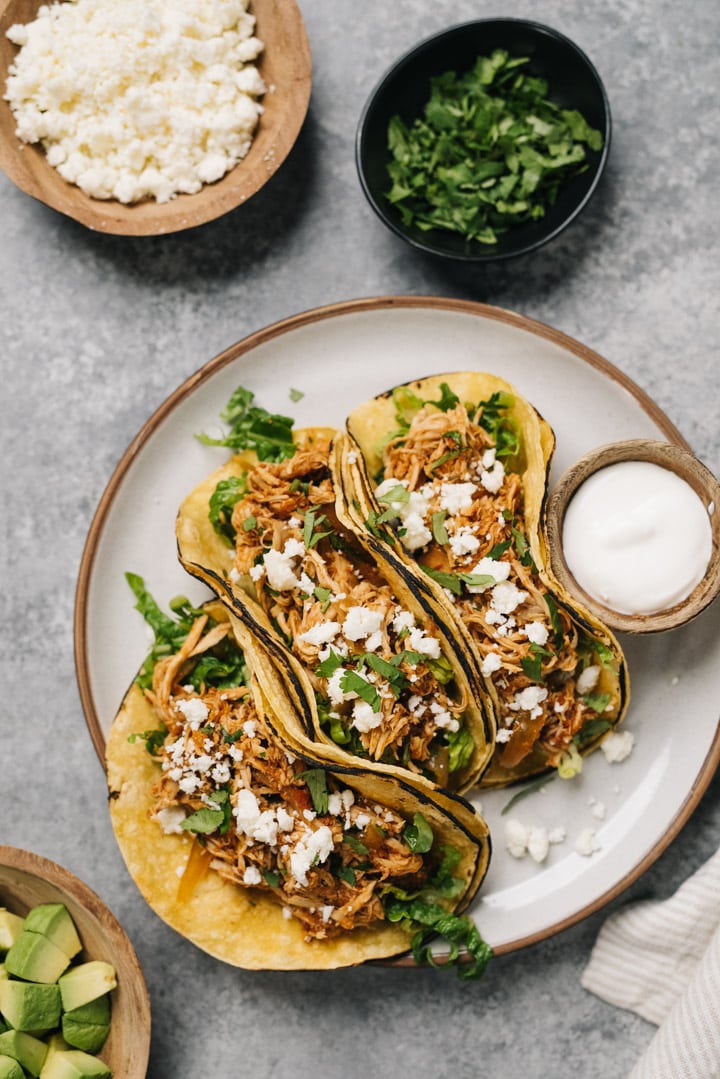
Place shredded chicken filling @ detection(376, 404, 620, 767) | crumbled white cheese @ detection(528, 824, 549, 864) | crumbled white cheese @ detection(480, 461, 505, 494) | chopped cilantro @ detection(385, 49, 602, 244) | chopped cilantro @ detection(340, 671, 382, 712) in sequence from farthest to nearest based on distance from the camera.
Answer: chopped cilantro @ detection(385, 49, 602, 244)
crumbled white cheese @ detection(528, 824, 549, 864)
crumbled white cheese @ detection(480, 461, 505, 494)
shredded chicken filling @ detection(376, 404, 620, 767)
chopped cilantro @ detection(340, 671, 382, 712)

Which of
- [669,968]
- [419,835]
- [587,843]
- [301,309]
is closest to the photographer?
[419,835]

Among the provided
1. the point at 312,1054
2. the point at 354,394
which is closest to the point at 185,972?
the point at 312,1054

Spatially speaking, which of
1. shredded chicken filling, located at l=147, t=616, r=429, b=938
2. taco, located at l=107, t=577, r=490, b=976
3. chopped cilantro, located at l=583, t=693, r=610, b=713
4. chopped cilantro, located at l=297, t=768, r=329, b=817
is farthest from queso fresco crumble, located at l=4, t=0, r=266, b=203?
chopped cilantro, located at l=583, t=693, r=610, b=713

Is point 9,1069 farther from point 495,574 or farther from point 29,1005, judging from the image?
point 495,574

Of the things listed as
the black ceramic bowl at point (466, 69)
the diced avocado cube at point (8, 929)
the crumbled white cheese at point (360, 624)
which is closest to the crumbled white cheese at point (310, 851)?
the crumbled white cheese at point (360, 624)

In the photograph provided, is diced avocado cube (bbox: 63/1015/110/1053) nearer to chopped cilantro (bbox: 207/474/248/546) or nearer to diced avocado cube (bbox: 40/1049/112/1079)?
diced avocado cube (bbox: 40/1049/112/1079)

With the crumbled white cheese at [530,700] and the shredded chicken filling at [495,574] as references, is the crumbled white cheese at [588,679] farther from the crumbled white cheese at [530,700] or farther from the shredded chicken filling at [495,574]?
the crumbled white cheese at [530,700]

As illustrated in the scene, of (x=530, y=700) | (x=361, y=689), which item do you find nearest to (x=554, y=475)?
(x=530, y=700)
